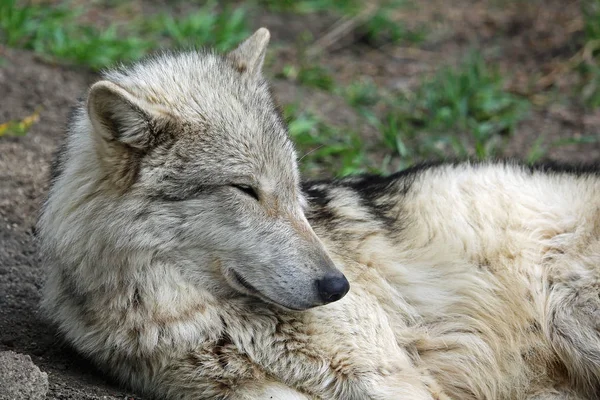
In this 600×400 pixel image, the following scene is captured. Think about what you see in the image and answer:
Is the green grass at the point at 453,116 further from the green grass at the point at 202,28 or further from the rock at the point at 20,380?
the rock at the point at 20,380

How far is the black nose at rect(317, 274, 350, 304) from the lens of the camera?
12.5 feet

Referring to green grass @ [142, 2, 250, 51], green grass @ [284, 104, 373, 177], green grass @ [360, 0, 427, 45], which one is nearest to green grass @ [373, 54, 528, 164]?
green grass @ [284, 104, 373, 177]

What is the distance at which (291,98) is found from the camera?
8586 millimetres

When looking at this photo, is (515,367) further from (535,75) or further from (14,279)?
(535,75)

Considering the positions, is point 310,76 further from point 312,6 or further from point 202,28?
point 312,6

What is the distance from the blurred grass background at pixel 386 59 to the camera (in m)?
8.01

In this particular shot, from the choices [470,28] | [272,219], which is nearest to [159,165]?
[272,219]

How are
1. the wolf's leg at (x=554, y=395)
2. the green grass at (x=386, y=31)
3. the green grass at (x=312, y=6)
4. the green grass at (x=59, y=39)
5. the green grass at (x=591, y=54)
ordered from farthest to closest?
1. the green grass at (x=312, y=6)
2. the green grass at (x=386, y=31)
3. the green grass at (x=591, y=54)
4. the green grass at (x=59, y=39)
5. the wolf's leg at (x=554, y=395)

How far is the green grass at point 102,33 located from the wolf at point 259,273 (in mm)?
3869

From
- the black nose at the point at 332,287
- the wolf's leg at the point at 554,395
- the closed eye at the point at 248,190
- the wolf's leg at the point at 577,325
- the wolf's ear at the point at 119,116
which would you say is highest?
the wolf's ear at the point at 119,116

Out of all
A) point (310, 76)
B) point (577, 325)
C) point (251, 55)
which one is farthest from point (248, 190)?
point (310, 76)

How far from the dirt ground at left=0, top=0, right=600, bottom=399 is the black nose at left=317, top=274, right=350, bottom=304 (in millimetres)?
1115

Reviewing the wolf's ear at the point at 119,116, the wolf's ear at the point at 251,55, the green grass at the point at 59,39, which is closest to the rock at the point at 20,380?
→ the wolf's ear at the point at 119,116

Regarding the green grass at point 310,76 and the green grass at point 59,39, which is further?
the green grass at point 310,76
